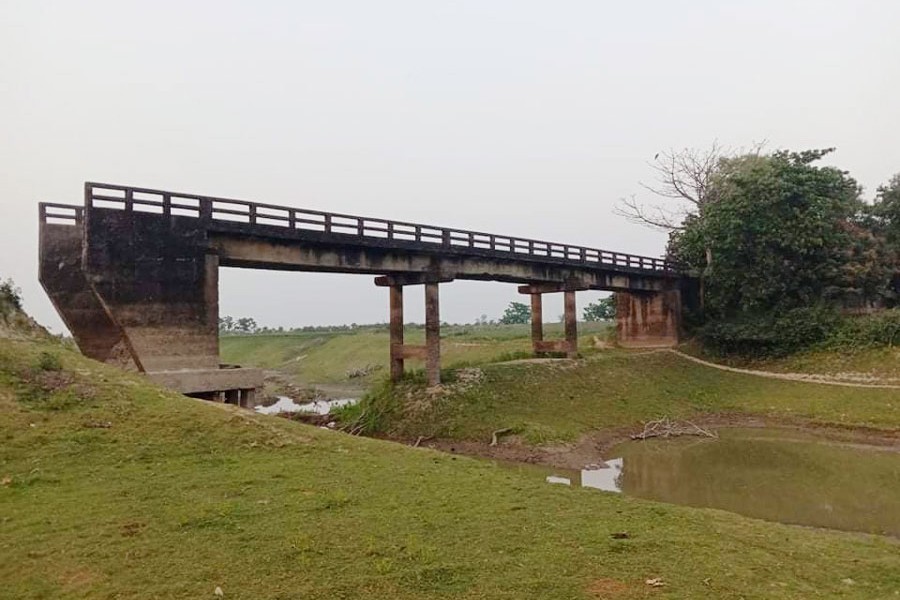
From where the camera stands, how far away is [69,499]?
8.48 m

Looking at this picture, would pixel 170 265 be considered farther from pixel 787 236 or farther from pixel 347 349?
pixel 347 349

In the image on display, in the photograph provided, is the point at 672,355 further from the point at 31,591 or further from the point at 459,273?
the point at 31,591

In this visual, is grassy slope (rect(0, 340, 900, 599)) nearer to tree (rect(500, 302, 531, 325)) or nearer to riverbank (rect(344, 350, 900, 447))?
riverbank (rect(344, 350, 900, 447))

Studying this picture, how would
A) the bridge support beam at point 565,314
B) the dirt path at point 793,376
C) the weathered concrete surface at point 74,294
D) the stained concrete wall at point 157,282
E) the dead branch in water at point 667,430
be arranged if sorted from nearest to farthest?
the stained concrete wall at point 157,282 < the weathered concrete surface at point 74,294 < the dead branch in water at point 667,430 < the dirt path at point 793,376 < the bridge support beam at point 565,314

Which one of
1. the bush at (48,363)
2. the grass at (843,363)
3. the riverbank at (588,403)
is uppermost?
the bush at (48,363)

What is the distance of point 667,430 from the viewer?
74.7 feet

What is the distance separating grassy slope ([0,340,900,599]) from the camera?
6.42m

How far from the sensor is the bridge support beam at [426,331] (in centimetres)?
2411

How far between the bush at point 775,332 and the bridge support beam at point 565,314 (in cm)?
879

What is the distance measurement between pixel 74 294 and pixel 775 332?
98.7ft

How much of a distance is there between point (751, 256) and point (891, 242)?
8.47m

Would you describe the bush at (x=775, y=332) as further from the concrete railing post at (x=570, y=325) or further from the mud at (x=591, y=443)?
the concrete railing post at (x=570, y=325)

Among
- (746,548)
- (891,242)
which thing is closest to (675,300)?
(891,242)

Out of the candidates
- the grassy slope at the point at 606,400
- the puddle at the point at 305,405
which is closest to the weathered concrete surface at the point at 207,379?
the grassy slope at the point at 606,400
